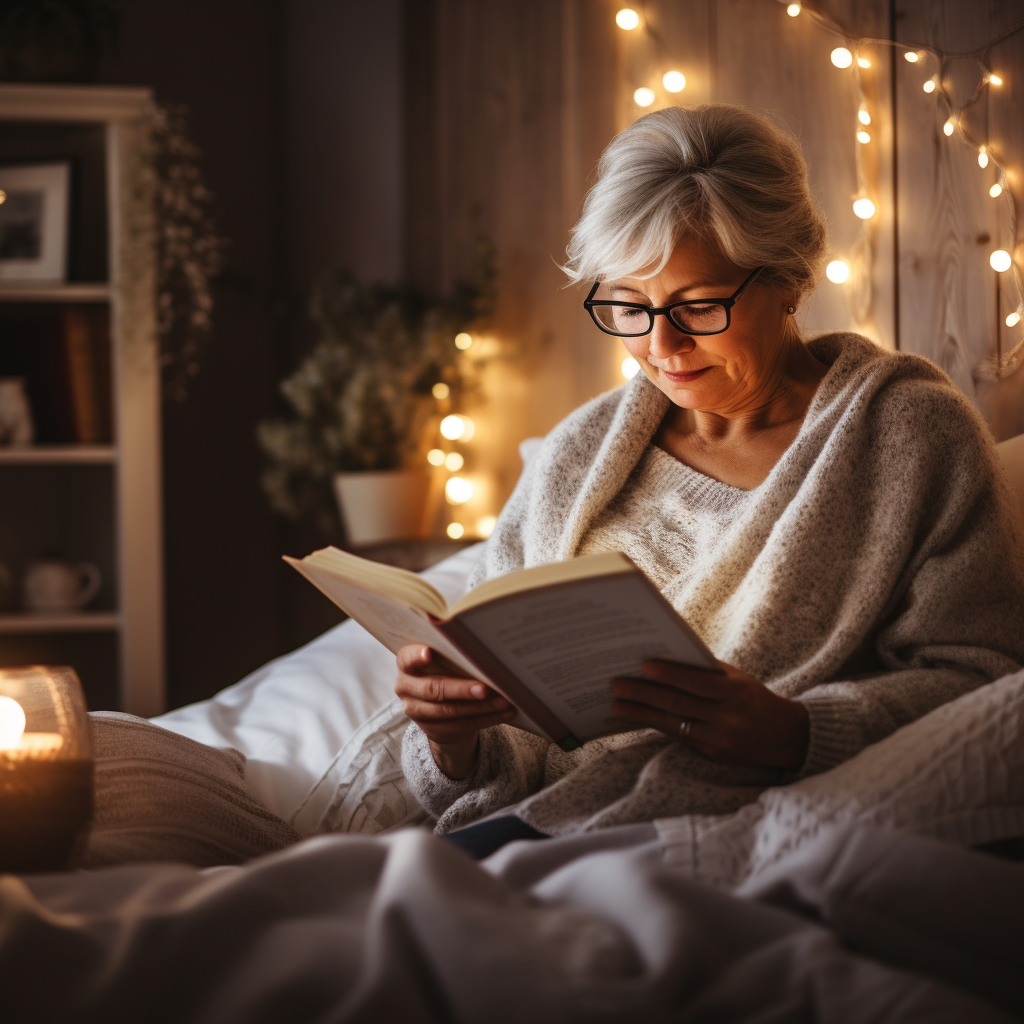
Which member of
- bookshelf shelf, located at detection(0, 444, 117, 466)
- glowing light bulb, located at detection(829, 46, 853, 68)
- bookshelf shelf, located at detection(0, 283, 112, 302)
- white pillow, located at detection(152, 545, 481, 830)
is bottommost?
white pillow, located at detection(152, 545, 481, 830)

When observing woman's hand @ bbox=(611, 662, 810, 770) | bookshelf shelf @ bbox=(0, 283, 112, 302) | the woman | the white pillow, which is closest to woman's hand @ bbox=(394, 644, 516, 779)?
the woman

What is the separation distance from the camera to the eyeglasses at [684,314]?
Answer: 3.63ft

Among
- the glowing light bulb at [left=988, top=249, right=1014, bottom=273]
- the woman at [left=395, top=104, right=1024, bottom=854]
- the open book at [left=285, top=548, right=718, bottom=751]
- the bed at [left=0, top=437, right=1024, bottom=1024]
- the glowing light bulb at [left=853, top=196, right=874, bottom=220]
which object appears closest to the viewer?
the bed at [left=0, top=437, right=1024, bottom=1024]

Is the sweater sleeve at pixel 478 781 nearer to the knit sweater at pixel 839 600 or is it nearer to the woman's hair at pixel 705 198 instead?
the knit sweater at pixel 839 600

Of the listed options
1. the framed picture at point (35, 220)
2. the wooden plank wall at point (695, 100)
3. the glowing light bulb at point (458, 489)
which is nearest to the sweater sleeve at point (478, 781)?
the wooden plank wall at point (695, 100)

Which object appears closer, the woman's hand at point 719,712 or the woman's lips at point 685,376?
the woman's hand at point 719,712

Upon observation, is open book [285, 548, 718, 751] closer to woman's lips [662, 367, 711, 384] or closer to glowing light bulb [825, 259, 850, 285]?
woman's lips [662, 367, 711, 384]

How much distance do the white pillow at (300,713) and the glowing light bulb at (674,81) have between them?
3.20 ft

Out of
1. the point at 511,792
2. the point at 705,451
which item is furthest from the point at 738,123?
the point at 511,792

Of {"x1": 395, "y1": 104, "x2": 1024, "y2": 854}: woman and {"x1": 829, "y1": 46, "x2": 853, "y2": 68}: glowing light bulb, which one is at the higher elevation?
{"x1": 829, "y1": 46, "x2": 853, "y2": 68}: glowing light bulb

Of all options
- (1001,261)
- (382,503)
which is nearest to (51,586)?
(382,503)

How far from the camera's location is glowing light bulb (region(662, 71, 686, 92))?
188 cm

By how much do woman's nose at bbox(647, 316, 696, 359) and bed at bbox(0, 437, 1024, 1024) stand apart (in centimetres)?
48

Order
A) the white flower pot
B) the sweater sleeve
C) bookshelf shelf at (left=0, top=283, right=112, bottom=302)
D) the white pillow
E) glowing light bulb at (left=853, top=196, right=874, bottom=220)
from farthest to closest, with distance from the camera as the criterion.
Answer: bookshelf shelf at (left=0, top=283, right=112, bottom=302)
the white flower pot
glowing light bulb at (left=853, top=196, right=874, bottom=220)
the white pillow
the sweater sleeve
